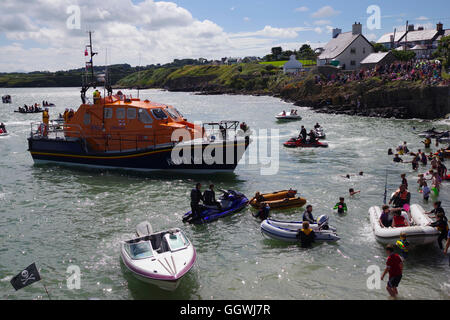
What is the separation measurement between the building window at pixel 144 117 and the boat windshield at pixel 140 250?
39.8 feet

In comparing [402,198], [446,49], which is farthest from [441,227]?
[446,49]

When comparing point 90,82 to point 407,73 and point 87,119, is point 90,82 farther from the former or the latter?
point 407,73

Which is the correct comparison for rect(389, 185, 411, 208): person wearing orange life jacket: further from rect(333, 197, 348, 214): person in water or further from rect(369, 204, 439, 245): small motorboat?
rect(333, 197, 348, 214): person in water

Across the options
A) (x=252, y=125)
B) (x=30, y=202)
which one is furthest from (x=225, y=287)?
(x=252, y=125)

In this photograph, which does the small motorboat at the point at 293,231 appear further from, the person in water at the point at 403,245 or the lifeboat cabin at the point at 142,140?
the lifeboat cabin at the point at 142,140

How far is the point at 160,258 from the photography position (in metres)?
11.0

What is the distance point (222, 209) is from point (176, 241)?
16.8ft

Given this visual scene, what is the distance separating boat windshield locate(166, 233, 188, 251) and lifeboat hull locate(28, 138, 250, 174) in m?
9.80

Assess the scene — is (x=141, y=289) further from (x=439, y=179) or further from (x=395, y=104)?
(x=395, y=104)

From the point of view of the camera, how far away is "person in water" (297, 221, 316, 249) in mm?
13675

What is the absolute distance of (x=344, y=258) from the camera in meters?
12.9

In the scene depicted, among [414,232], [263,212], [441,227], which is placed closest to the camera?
[414,232]
